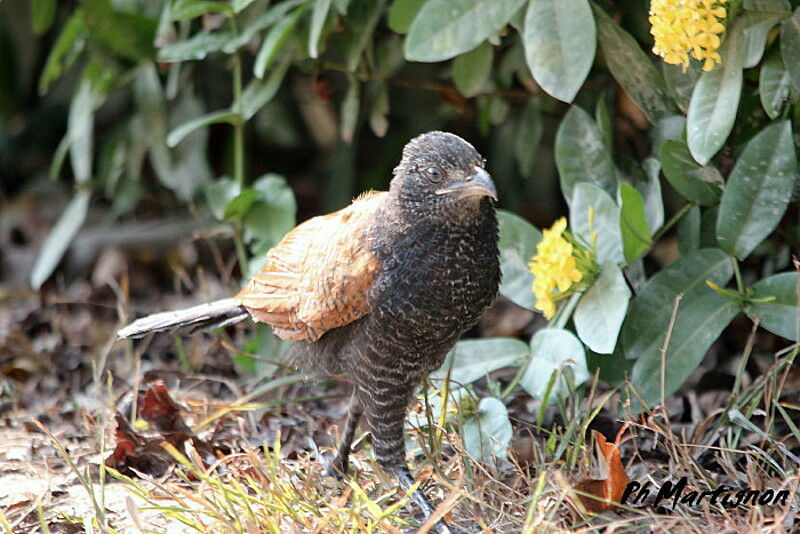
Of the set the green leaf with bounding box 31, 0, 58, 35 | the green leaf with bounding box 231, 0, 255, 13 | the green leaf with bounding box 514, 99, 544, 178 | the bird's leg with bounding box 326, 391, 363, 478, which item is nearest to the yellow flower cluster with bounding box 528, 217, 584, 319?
the bird's leg with bounding box 326, 391, 363, 478

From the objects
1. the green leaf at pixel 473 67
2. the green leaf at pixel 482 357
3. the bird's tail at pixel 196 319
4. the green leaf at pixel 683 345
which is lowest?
the green leaf at pixel 482 357

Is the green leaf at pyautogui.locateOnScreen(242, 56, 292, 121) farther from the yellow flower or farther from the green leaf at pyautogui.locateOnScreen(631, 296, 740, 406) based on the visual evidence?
the green leaf at pyautogui.locateOnScreen(631, 296, 740, 406)

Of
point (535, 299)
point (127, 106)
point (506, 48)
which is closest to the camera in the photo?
point (535, 299)

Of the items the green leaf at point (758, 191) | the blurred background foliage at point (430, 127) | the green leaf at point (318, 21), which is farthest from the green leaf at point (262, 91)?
the green leaf at point (758, 191)

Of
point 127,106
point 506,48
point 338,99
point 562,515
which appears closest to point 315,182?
point 338,99

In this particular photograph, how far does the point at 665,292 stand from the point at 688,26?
860 mm

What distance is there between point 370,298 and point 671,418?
4.30 feet

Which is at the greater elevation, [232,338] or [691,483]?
[691,483]

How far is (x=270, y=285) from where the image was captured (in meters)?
3.01

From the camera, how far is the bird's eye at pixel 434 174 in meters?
2.58

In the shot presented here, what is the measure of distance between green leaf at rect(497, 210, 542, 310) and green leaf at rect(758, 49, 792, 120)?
845mm

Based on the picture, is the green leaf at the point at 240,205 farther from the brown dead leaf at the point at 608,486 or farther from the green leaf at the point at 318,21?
the brown dead leaf at the point at 608,486

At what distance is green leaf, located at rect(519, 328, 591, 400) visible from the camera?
9.46 feet

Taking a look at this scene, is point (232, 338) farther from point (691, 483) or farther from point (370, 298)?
point (691, 483)
